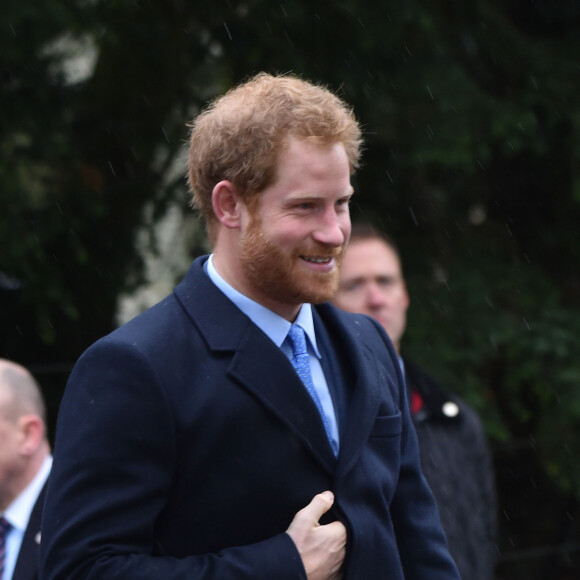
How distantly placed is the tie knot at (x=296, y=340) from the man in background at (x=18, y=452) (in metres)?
1.85

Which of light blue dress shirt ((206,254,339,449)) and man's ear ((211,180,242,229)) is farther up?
man's ear ((211,180,242,229))

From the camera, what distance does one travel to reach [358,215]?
5.76m

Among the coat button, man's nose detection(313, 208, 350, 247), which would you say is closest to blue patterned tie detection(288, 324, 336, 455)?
man's nose detection(313, 208, 350, 247)

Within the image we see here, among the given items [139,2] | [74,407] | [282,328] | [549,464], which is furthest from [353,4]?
[74,407]

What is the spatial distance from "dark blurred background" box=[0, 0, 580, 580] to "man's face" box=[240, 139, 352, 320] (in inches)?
108

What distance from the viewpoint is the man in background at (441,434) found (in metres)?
4.23

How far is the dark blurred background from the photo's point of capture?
5.14 meters

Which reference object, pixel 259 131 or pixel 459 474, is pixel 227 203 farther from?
pixel 459 474

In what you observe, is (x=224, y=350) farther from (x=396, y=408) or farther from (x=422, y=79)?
(x=422, y=79)

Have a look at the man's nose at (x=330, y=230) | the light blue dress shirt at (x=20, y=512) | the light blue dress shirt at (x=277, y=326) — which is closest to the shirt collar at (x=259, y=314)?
the light blue dress shirt at (x=277, y=326)

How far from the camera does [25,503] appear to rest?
13.3 ft

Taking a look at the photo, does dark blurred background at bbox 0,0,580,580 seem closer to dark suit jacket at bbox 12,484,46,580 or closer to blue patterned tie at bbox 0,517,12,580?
blue patterned tie at bbox 0,517,12,580

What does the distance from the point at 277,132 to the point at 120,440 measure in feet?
2.40

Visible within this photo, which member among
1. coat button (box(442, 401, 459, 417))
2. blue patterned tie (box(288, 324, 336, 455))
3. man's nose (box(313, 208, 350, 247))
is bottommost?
coat button (box(442, 401, 459, 417))
